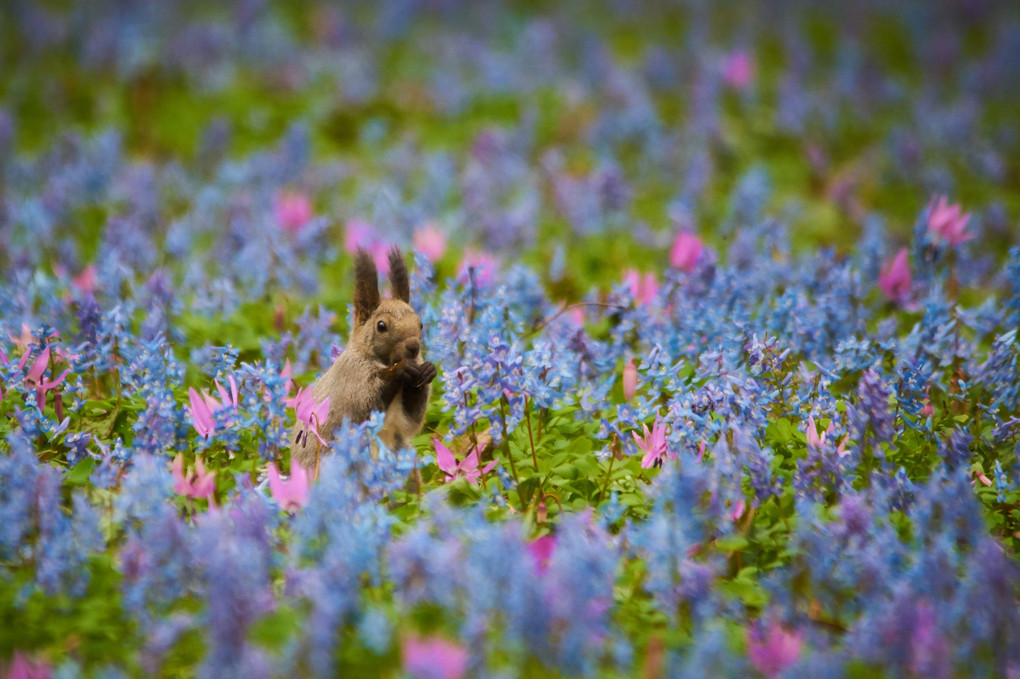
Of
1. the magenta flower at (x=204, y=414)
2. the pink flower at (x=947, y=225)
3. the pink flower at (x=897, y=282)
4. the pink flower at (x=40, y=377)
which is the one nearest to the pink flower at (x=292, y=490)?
the magenta flower at (x=204, y=414)

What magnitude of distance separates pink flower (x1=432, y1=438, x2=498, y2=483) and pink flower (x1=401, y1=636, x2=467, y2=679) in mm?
1158

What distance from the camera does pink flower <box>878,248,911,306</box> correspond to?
14.4ft

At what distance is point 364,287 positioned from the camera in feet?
10.7

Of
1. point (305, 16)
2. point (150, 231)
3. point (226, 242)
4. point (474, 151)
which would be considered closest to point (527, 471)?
point (226, 242)

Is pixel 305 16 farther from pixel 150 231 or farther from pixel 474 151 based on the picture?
pixel 150 231

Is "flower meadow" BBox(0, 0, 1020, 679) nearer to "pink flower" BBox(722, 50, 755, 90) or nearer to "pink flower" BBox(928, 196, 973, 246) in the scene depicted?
"pink flower" BBox(928, 196, 973, 246)

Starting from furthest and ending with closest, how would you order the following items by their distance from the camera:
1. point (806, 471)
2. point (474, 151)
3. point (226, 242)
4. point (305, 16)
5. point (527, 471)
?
point (305, 16)
point (474, 151)
point (226, 242)
point (527, 471)
point (806, 471)

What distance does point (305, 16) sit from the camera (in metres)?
13.2

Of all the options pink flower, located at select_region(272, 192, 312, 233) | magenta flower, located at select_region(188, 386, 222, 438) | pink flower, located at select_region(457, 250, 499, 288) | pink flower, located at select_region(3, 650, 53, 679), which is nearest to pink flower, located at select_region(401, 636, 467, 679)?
pink flower, located at select_region(3, 650, 53, 679)

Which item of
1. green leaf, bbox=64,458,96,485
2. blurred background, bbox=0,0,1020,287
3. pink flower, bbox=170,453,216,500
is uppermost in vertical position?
blurred background, bbox=0,0,1020,287

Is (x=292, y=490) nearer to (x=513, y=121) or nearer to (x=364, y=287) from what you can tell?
(x=364, y=287)

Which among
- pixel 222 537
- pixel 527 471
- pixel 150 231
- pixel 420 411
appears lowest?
pixel 222 537

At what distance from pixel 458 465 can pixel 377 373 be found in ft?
1.41

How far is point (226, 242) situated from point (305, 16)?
8.90 m
